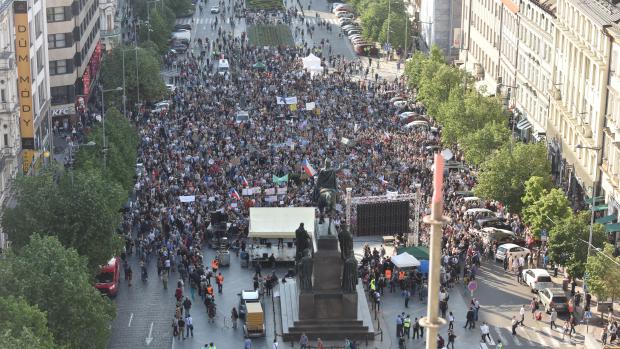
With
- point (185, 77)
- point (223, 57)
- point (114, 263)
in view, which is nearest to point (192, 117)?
point (185, 77)

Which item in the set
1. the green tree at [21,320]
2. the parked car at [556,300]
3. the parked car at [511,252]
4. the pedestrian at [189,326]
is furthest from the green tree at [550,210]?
the green tree at [21,320]

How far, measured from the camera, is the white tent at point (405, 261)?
79000mm

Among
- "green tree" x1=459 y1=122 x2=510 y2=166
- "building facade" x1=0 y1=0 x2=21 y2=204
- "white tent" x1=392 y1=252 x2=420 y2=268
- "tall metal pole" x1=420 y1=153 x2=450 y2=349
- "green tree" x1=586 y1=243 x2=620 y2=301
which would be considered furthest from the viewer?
"green tree" x1=459 y1=122 x2=510 y2=166

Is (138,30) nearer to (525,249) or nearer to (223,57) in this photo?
(223,57)

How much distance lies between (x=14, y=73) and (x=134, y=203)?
12856 millimetres

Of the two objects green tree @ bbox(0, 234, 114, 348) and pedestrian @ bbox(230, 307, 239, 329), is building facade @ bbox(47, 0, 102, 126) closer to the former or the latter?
pedestrian @ bbox(230, 307, 239, 329)

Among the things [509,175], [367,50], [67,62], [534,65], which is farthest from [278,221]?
[367,50]

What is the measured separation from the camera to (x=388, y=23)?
16162 centimetres

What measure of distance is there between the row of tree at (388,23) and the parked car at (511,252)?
79.0 meters

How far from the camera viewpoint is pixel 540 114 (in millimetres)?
115438

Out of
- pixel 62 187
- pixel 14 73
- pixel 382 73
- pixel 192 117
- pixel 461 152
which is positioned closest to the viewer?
pixel 62 187

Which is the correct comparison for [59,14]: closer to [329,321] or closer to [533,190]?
[533,190]

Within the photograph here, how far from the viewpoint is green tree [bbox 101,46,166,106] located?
129 m

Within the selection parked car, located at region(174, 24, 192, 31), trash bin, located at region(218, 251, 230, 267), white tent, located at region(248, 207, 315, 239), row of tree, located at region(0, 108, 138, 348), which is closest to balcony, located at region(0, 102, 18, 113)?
row of tree, located at region(0, 108, 138, 348)
